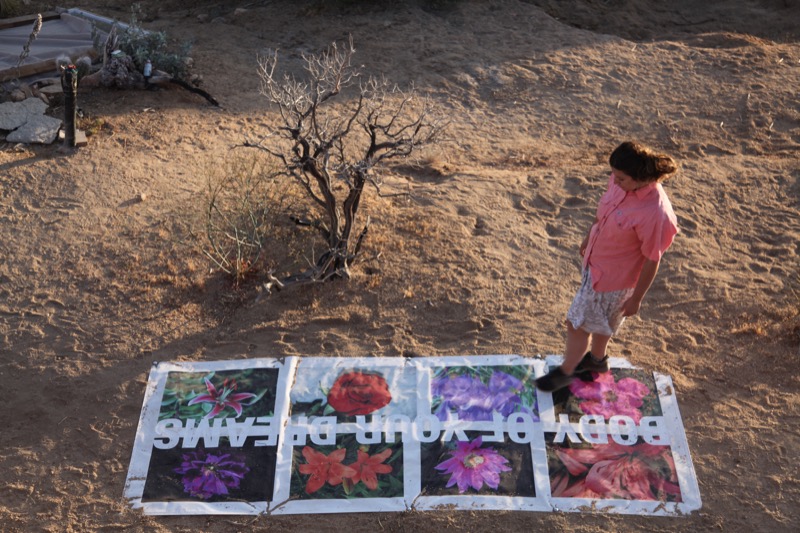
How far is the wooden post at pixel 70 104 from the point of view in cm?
569

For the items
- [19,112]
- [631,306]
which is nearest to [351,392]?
[631,306]

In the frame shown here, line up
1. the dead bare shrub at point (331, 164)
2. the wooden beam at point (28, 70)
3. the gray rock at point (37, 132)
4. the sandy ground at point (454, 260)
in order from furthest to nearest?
the wooden beam at point (28, 70) < the gray rock at point (37, 132) < the dead bare shrub at point (331, 164) < the sandy ground at point (454, 260)

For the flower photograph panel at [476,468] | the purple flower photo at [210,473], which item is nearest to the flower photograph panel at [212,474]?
the purple flower photo at [210,473]

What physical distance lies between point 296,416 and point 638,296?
65.1 inches

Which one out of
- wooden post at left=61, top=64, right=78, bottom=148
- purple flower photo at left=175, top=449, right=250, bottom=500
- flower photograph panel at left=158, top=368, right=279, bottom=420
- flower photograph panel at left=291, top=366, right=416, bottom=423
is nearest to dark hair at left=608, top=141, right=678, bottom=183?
flower photograph panel at left=291, top=366, right=416, bottom=423

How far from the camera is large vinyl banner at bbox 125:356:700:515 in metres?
3.65

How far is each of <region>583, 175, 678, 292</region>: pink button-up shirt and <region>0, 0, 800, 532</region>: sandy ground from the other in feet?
2.84

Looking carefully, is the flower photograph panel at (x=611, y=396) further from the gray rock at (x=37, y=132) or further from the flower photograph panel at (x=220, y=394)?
the gray rock at (x=37, y=132)

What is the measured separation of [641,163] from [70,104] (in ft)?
13.2

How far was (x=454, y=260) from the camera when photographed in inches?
194

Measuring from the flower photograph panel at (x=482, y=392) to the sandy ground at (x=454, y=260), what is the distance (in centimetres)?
20

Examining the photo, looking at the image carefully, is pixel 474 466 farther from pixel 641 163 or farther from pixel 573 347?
pixel 641 163

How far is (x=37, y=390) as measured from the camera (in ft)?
13.5

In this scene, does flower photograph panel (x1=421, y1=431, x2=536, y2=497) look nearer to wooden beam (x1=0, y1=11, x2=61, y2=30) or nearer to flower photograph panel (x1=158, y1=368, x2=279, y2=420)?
flower photograph panel (x1=158, y1=368, x2=279, y2=420)
